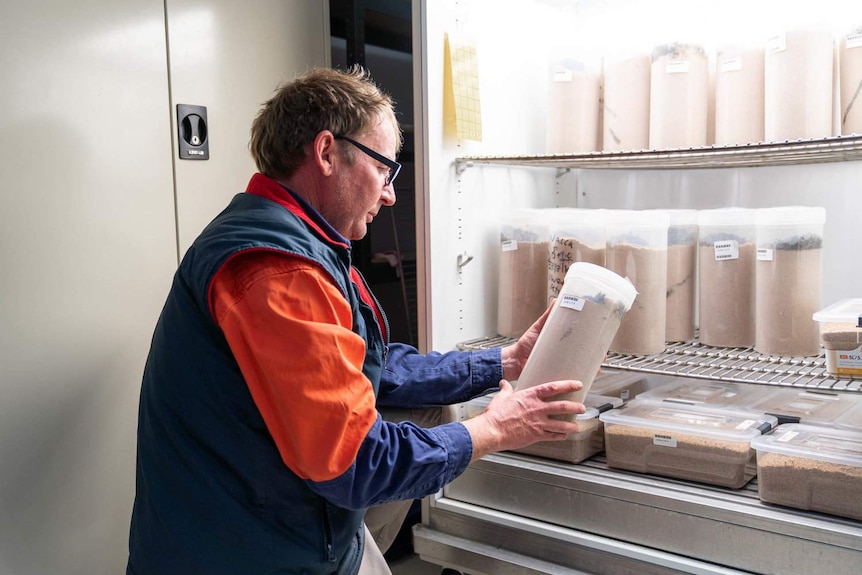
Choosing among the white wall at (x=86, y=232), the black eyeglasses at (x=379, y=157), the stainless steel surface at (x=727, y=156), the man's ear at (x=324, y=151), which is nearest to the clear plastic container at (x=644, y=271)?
the stainless steel surface at (x=727, y=156)

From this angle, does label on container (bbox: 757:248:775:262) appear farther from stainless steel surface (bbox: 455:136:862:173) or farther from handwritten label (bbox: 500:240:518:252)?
handwritten label (bbox: 500:240:518:252)

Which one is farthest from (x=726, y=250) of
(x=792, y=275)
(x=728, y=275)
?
(x=792, y=275)

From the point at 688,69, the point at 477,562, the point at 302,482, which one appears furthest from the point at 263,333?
the point at 688,69

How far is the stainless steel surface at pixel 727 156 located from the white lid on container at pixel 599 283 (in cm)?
36

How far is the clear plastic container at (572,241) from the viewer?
185 cm

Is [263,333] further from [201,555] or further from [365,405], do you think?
[201,555]

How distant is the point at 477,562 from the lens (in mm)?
1786

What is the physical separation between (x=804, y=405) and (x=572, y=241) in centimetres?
71

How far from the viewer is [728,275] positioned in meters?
1.73

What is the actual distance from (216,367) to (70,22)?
35.8 inches

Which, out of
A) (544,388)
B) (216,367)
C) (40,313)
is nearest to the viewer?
(216,367)

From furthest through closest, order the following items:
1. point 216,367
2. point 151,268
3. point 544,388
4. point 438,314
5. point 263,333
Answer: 1. point 438,314
2. point 151,268
3. point 544,388
4. point 216,367
5. point 263,333

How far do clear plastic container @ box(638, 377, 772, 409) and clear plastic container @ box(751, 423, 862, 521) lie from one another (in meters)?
0.31

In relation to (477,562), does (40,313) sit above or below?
above
